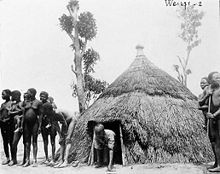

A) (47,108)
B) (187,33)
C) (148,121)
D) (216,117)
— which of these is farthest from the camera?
(187,33)

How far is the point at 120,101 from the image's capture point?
6.85 metres

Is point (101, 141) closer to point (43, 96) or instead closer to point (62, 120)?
point (62, 120)

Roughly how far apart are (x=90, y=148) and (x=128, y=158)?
908 millimetres

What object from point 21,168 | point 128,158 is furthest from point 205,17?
point 21,168

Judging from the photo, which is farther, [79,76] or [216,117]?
[79,76]

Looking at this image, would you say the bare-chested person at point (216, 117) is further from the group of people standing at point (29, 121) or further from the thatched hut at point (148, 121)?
the group of people standing at point (29, 121)

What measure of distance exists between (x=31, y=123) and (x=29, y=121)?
0.05m

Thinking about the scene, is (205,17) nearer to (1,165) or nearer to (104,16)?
(104,16)

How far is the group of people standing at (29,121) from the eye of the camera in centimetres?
580

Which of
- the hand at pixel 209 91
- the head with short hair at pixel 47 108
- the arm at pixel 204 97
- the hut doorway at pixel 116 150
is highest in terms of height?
the hand at pixel 209 91

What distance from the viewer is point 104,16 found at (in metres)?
6.70

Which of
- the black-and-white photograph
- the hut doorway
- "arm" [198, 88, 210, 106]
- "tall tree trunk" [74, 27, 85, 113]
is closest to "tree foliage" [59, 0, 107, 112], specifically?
"tall tree trunk" [74, 27, 85, 113]

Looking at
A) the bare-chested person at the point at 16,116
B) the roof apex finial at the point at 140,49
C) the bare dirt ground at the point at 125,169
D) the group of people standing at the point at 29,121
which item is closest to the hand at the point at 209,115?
the bare dirt ground at the point at 125,169

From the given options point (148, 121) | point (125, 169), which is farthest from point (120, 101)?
point (125, 169)
